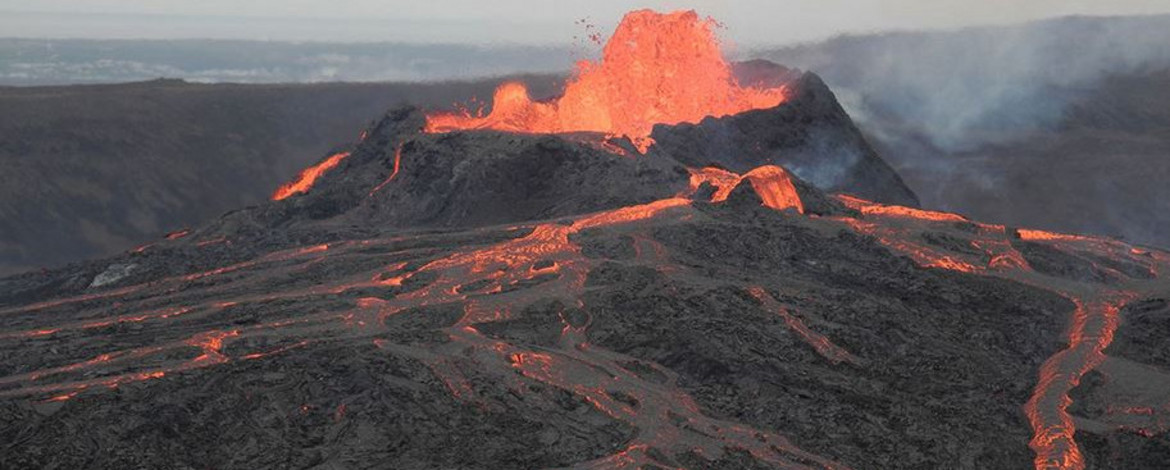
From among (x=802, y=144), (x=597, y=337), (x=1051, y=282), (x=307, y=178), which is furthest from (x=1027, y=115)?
(x=597, y=337)

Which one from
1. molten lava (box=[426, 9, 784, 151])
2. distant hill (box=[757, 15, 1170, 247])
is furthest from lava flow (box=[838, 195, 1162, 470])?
distant hill (box=[757, 15, 1170, 247])

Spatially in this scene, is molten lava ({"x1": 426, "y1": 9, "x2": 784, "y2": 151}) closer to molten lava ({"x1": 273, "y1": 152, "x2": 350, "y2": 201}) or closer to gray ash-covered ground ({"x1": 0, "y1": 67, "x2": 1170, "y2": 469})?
molten lava ({"x1": 273, "y1": 152, "x2": 350, "y2": 201})

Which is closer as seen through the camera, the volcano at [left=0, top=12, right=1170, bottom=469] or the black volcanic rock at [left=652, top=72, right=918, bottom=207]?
the volcano at [left=0, top=12, right=1170, bottom=469]

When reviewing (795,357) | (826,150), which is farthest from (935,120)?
(795,357)

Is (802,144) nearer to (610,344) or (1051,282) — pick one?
(1051,282)

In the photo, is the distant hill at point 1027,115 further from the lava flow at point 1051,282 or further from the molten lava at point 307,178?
the molten lava at point 307,178

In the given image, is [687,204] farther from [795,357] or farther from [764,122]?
[764,122]
